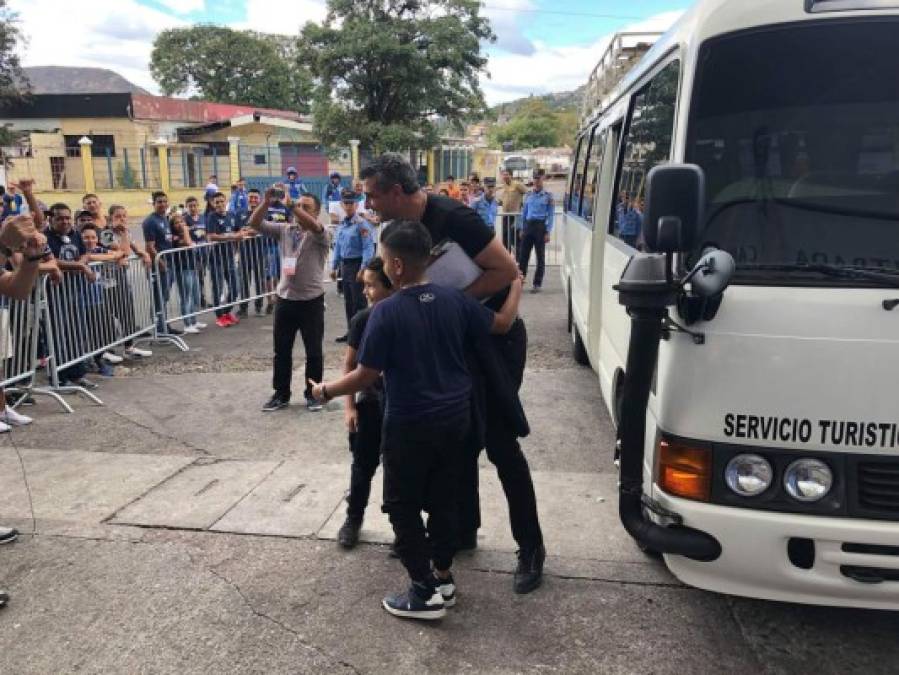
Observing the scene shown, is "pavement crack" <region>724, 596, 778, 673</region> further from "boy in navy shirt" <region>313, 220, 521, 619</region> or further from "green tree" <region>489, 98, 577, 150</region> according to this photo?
"green tree" <region>489, 98, 577, 150</region>

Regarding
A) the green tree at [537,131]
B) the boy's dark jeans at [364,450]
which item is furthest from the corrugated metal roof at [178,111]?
the green tree at [537,131]

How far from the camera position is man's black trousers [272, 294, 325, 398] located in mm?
6219

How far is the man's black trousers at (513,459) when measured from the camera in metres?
3.36

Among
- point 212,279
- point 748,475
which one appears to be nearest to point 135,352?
point 212,279

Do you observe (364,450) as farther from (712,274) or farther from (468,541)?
(712,274)

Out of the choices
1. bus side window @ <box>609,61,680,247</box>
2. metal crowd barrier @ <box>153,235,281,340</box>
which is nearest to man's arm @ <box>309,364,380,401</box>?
bus side window @ <box>609,61,680,247</box>

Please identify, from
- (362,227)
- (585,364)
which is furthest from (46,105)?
(585,364)

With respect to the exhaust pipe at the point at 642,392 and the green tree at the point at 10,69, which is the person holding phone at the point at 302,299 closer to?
the exhaust pipe at the point at 642,392

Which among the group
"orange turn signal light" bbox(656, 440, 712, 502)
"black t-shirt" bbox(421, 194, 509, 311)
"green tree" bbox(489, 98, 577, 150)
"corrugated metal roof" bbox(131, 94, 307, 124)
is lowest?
"orange turn signal light" bbox(656, 440, 712, 502)

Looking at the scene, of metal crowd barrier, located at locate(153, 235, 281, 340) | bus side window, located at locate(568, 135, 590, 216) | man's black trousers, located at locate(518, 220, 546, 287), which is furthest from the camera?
man's black trousers, located at locate(518, 220, 546, 287)

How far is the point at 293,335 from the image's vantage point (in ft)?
20.6

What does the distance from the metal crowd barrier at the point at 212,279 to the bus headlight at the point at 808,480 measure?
7.39 meters

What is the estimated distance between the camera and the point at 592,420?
5.92 meters

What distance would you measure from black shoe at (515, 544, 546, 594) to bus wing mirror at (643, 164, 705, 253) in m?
1.69
